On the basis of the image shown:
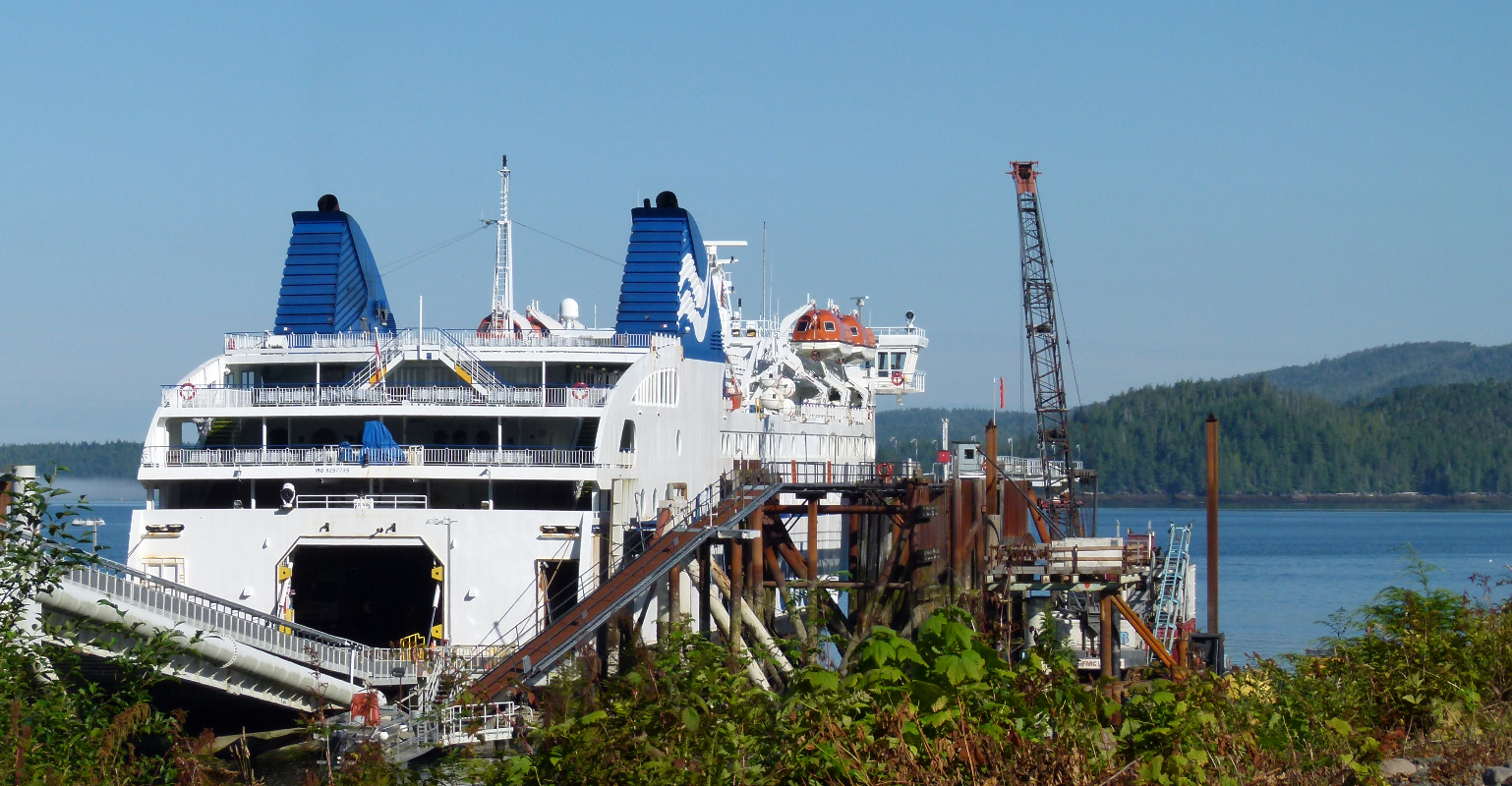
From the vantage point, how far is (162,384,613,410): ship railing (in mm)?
32312

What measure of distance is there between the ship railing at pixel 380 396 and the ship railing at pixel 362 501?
2.02 meters

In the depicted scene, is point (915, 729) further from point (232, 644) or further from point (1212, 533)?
point (1212, 533)

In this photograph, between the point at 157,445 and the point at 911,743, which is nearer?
the point at 911,743

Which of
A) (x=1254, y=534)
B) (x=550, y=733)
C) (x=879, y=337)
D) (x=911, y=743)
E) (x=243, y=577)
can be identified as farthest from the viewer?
(x=1254, y=534)

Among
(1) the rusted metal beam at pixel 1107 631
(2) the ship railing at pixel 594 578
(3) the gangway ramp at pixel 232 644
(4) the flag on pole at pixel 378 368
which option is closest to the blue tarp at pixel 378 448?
(4) the flag on pole at pixel 378 368

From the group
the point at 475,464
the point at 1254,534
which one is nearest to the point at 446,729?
the point at 475,464

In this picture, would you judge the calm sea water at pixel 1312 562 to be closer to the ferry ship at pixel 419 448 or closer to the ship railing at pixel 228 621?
the ferry ship at pixel 419 448

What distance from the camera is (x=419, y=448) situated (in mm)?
31625

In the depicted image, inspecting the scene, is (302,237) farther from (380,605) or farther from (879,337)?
(879,337)

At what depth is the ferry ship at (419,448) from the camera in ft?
99.6

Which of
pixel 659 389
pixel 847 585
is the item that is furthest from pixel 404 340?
pixel 847 585

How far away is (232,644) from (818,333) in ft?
120

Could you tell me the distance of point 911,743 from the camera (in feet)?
31.9

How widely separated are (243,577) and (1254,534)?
433ft
